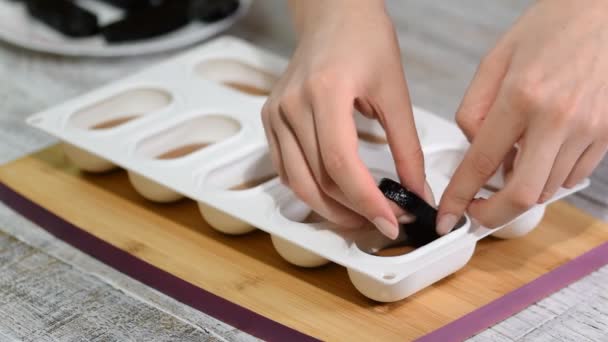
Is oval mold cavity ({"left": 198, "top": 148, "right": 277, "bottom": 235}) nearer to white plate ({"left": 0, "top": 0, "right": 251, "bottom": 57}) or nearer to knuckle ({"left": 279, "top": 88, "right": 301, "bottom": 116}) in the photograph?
knuckle ({"left": 279, "top": 88, "right": 301, "bottom": 116})

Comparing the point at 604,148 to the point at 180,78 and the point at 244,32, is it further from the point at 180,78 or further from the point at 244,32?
the point at 244,32

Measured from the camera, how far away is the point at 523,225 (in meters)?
0.93

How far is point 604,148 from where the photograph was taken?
2.71 ft

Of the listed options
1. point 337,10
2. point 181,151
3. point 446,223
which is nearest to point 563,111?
point 446,223

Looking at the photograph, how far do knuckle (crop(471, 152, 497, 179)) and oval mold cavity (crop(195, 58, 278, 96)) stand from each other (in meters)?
0.43

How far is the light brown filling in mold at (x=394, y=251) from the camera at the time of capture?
2.89 ft

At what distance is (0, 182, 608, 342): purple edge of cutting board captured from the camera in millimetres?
840

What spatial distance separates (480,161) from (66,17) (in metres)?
0.74

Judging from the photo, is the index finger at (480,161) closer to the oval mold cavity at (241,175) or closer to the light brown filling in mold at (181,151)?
the oval mold cavity at (241,175)

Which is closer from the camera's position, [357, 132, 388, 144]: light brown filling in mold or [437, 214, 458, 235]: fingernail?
[437, 214, 458, 235]: fingernail

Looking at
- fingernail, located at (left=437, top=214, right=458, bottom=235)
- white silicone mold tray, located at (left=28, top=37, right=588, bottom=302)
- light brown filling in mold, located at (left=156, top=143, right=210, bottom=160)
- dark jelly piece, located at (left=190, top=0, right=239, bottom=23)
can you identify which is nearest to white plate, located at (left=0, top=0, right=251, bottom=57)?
dark jelly piece, located at (left=190, top=0, right=239, bottom=23)

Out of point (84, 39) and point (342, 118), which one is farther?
point (84, 39)

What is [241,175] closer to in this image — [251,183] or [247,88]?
[251,183]

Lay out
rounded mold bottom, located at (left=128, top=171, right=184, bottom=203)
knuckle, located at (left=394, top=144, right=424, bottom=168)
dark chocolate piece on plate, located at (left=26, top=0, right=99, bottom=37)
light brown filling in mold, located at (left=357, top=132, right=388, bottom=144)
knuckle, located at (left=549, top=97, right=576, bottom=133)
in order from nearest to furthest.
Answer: knuckle, located at (left=549, top=97, right=576, bottom=133)
knuckle, located at (left=394, top=144, right=424, bottom=168)
rounded mold bottom, located at (left=128, top=171, right=184, bottom=203)
light brown filling in mold, located at (left=357, top=132, right=388, bottom=144)
dark chocolate piece on plate, located at (left=26, top=0, right=99, bottom=37)
